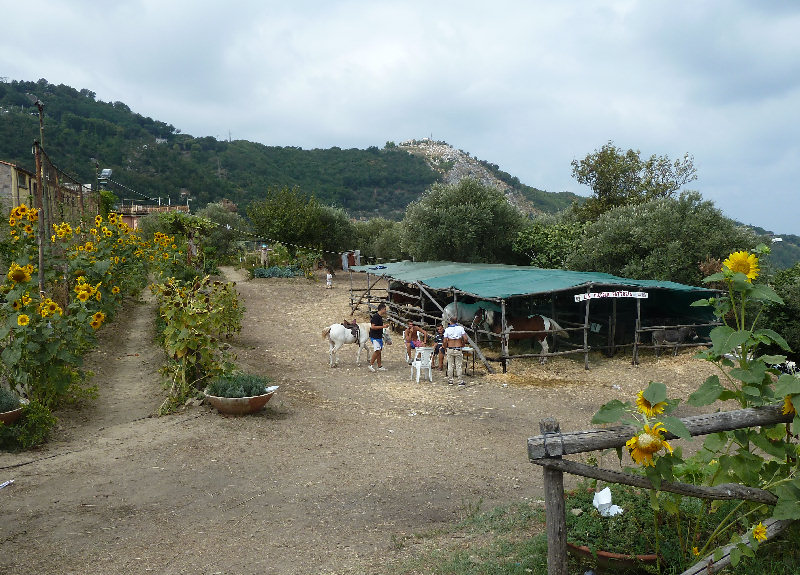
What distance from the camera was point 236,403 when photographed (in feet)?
26.6

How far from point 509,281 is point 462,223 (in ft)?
39.9

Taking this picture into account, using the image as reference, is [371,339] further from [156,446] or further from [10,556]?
[10,556]

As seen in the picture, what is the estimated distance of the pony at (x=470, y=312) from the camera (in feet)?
50.2

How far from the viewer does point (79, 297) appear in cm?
834

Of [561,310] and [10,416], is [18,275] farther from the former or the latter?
[561,310]

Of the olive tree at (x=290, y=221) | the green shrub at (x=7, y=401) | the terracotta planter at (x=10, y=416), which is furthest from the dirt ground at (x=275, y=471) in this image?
the olive tree at (x=290, y=221)

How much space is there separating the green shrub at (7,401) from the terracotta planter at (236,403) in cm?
231

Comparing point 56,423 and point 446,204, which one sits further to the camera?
point 446,204

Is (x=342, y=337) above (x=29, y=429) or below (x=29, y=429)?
above

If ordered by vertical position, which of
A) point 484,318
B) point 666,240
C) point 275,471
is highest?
point 666,240

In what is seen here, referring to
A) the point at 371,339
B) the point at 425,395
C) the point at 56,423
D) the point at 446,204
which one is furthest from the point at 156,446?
the point at 446,204

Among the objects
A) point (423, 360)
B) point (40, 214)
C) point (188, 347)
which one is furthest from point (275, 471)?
point (423, 360)

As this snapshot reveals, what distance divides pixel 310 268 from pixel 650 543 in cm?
2920

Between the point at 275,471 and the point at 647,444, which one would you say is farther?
the point at 275,471
